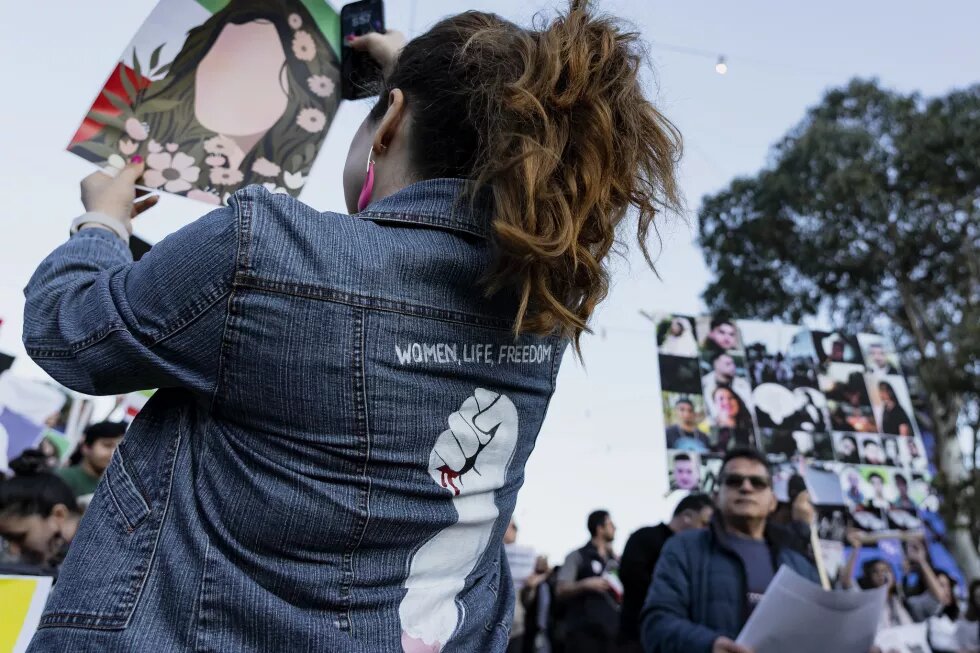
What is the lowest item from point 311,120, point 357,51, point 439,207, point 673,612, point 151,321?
point 673,612

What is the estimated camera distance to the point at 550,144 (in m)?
0.98

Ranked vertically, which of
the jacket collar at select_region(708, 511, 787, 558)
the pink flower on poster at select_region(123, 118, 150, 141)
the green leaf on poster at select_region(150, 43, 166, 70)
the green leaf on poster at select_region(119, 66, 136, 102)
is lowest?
the jacket collar at select_region(708, 511, 787, 558)

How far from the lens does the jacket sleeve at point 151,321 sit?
89 centimetres

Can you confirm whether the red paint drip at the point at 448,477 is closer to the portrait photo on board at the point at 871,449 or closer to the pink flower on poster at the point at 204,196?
the pink flower on poster at the point at 204,196

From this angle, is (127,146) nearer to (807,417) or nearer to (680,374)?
(680,374)

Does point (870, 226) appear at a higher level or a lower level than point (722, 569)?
higher


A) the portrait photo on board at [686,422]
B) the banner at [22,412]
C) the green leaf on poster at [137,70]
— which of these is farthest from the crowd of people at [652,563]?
the green leaf on poster at [137,70]

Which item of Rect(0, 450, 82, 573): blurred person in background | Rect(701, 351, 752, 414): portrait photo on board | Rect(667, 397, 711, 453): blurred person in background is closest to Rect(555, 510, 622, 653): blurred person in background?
Rect(667, 397, 711, 453): blurred person in background

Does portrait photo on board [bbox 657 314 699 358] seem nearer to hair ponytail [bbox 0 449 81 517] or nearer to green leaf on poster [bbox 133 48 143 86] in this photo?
hair ponytail [bbox 0 449 81 517]

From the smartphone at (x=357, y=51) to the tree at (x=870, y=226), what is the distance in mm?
12817

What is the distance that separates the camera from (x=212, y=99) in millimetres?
1572

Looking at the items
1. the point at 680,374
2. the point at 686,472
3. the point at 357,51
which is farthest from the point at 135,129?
the point at 680,374

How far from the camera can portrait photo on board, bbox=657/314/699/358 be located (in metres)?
6.29

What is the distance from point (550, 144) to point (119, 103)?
2.81ft
